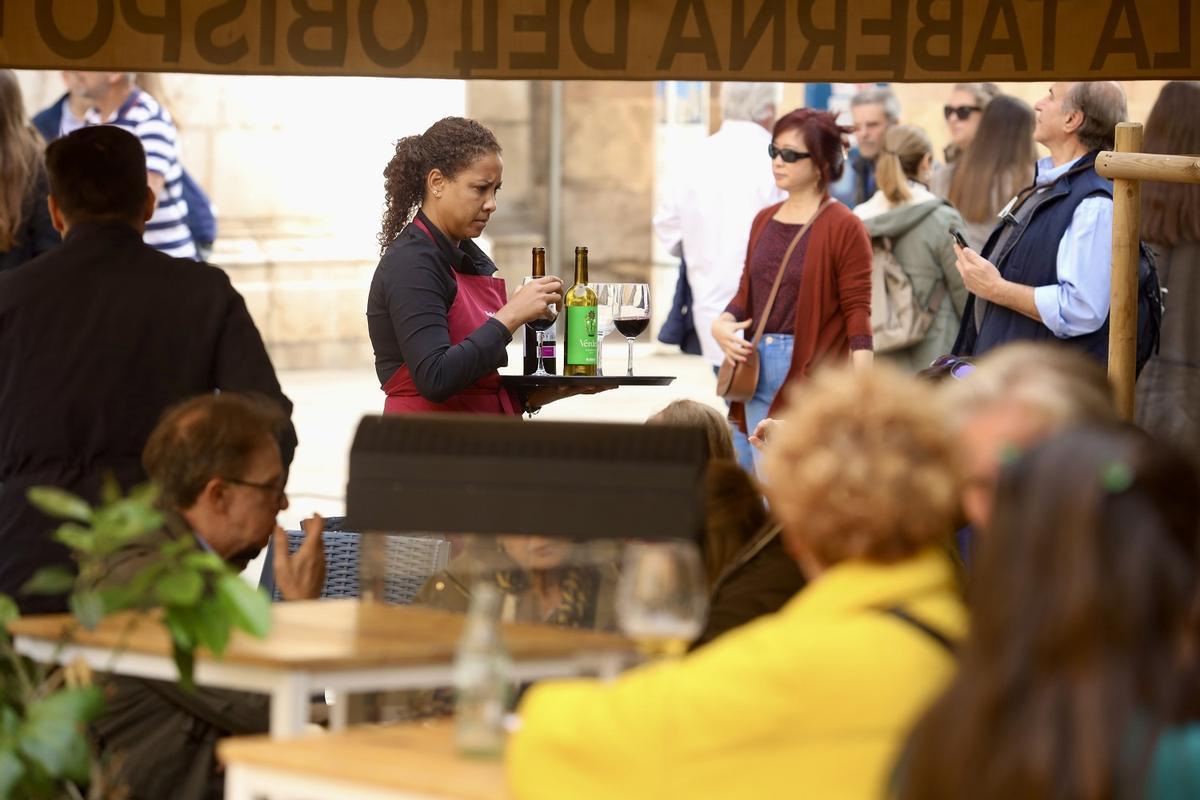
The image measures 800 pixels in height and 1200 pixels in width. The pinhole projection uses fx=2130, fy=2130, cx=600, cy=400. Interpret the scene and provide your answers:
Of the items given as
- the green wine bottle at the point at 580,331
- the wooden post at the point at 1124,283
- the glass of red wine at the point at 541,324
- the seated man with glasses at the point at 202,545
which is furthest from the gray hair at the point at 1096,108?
the seated man with glasses at the point at 202,545

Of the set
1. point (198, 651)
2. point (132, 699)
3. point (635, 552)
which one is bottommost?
point (132, 699)

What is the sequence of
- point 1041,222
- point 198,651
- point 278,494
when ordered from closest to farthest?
point 198,651 → point 278,494 → point 1041,222

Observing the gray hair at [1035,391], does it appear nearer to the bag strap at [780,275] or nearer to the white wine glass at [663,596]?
the white wine glass at [663,596]

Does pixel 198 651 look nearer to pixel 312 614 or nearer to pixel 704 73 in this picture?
pixel 312 614

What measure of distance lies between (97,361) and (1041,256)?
2.86m

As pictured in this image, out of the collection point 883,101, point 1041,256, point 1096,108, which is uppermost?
point 883,101

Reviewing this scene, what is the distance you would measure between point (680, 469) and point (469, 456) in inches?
12.5

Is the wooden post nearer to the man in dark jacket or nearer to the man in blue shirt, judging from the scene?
the man in blue shirt

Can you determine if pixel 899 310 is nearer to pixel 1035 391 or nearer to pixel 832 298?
pixel 832 298

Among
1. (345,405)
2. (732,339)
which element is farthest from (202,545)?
(345,405)

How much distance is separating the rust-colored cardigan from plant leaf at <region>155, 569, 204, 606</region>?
432 centimetres

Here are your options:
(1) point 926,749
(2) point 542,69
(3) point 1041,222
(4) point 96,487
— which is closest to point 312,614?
(4) point 96,487

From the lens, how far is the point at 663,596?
2695 mm

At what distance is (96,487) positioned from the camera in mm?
4320
